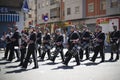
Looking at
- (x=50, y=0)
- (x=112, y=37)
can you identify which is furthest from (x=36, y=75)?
(x=50, y=0)

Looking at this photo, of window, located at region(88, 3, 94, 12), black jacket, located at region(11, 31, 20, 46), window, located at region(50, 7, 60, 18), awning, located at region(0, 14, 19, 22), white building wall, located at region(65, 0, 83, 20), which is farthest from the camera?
window, located at region(50, 7, 60, 18)

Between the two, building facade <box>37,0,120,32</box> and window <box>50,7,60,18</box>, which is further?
window <box>50,7,60,18</box>

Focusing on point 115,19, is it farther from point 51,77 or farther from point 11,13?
point 51,77

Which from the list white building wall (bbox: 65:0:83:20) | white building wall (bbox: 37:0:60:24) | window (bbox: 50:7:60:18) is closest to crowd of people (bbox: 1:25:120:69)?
white building wall (bbox: 65:0:83:20)

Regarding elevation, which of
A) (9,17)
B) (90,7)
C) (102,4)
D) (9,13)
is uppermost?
(102,4)

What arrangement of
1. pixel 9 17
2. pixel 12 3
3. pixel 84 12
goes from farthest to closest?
pixel 84 12, pixel 12 3, pixel 9 17

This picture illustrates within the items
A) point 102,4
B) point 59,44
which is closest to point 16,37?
point 59,44

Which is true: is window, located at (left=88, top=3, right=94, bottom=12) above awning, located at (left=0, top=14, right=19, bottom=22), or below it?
above

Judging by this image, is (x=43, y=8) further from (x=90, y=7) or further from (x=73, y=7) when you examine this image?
(x=90, y=7)

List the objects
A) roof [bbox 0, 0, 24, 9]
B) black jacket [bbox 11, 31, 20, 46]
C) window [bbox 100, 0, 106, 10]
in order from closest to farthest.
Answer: black jacket [bbox 11, 31, 20, 46] < roof [bbox 0, 0, 24, 9] < window [bbox 100, 0, 106, 10]

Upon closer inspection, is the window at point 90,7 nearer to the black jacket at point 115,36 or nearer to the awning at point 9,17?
the awning at point 9,17

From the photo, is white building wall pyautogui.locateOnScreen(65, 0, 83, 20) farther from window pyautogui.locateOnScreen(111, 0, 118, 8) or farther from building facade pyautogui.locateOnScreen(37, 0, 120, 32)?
window pyautogui.locateOnScreen(111, 0, 118, 8)

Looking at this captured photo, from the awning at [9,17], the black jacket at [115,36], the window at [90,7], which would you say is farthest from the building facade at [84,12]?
the black jacket at [115,36]

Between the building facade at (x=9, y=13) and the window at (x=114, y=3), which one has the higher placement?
the window at (x=114, y=3)
